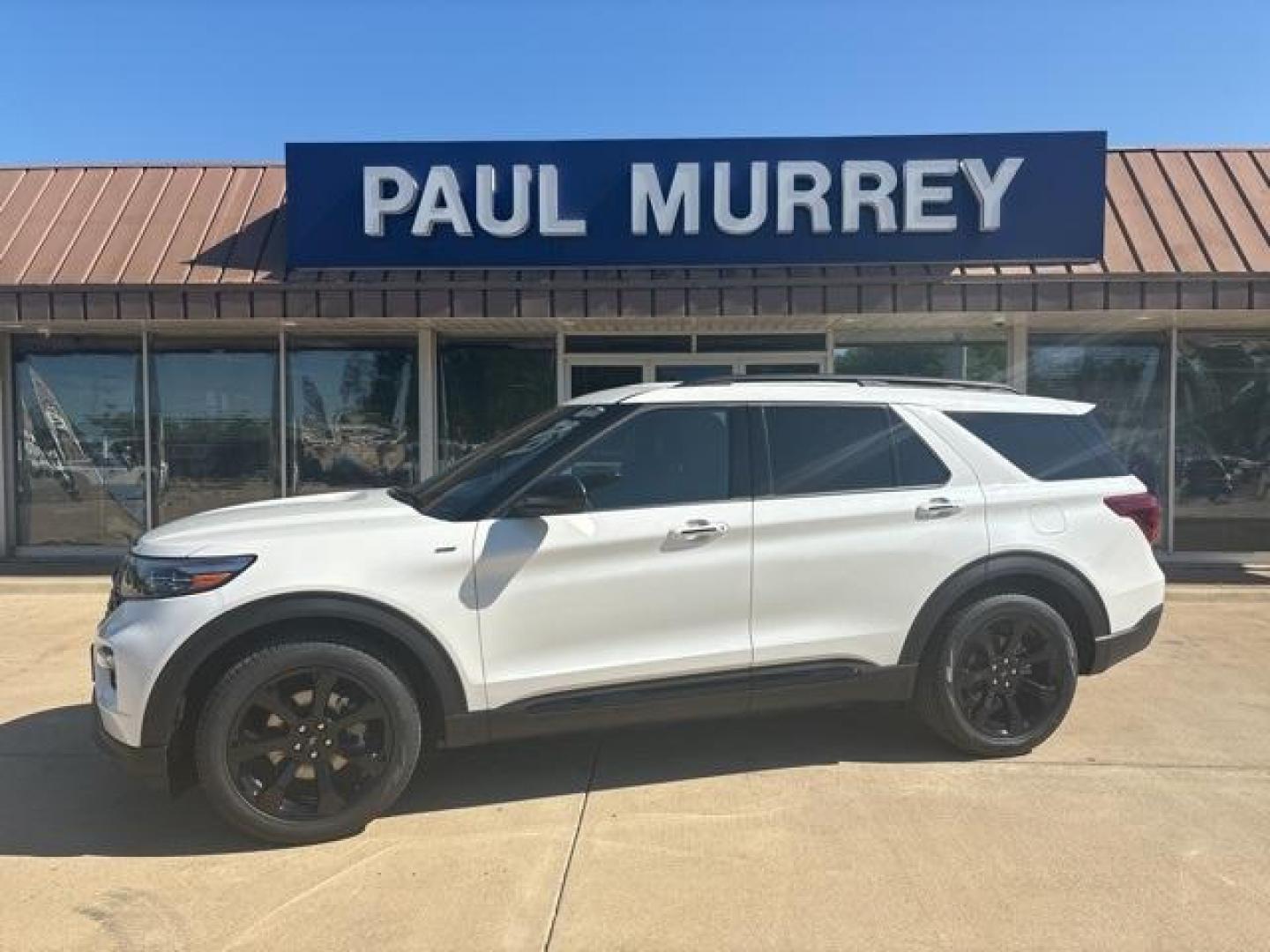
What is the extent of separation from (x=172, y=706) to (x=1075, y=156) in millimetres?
8162

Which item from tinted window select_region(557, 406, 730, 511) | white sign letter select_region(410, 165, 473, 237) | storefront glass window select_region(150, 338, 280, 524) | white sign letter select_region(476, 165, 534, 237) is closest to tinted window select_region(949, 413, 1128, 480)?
tinted window select_region(557, 406, 730, 511)

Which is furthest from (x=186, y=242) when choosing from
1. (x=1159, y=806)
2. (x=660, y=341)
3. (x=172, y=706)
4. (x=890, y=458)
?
(x=1159, y=806)

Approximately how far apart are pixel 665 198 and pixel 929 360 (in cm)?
354

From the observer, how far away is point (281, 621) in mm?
3893

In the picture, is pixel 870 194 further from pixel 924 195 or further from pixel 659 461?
pixel 659 461

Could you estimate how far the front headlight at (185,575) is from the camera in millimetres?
3836

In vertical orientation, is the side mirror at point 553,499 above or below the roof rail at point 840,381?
below

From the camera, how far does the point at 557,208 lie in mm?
8680

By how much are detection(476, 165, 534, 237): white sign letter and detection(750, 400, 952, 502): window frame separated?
4.71 metres

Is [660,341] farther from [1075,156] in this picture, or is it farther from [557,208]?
[1075,156]

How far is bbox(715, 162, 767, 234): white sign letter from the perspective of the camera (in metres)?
8.62

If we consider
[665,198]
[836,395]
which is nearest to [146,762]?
[836,395]

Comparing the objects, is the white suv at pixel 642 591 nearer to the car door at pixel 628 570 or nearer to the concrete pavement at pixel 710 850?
the car door at pixel 628 570

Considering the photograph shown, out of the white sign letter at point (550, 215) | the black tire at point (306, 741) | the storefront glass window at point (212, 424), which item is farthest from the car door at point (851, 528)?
the storefront glass window at point (212, 424)
